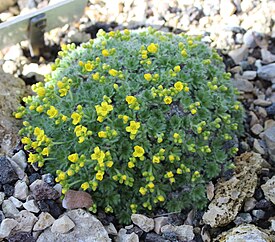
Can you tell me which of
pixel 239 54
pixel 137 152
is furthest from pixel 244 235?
pixel 239 54

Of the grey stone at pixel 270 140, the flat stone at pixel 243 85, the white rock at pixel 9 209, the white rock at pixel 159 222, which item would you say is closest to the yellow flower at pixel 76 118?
the white rock at pixel 9 209

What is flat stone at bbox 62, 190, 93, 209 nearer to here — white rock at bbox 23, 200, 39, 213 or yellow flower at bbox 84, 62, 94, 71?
white rock at bbox 23, 200, 39, 213

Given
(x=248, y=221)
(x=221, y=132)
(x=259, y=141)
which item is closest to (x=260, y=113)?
(x=259, y=141)

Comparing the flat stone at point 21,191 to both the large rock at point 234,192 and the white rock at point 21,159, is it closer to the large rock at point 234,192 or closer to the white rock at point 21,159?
the white rock at point 21,159

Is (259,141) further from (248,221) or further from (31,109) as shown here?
(31,109)

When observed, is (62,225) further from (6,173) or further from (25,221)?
(6,173)
